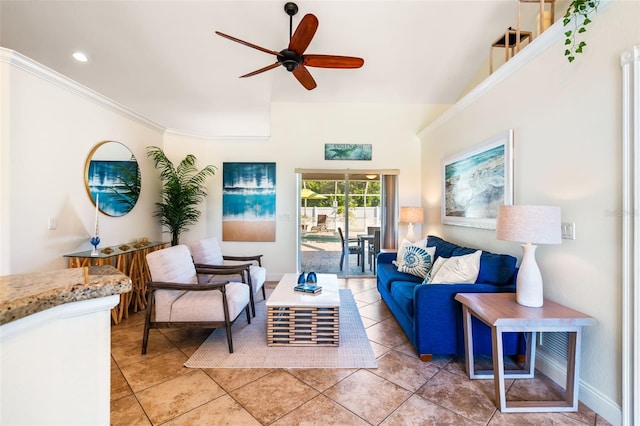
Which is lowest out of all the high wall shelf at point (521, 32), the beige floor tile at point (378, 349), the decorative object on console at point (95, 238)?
the beige floor tile at point (378, 349)

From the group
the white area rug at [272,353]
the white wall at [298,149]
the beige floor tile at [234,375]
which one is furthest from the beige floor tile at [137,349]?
the white wall at [298,149]

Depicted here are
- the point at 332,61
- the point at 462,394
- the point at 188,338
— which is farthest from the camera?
the point at 188,338

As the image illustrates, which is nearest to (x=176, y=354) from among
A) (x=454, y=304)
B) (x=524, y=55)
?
(x=454, y=304)

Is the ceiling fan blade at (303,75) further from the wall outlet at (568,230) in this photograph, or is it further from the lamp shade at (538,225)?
the wall outlet at (568,230)

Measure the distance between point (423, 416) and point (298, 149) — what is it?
13.8 ft

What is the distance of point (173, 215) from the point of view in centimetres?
442

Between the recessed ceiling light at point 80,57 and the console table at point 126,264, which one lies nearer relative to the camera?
the console table at point 126,264

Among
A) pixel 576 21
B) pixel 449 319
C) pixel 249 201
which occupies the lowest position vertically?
pixel 449 319

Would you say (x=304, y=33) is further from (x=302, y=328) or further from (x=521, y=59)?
(x=302, y=328)

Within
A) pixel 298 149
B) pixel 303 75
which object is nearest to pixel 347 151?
pixel 298 149

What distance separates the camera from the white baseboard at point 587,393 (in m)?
1.70

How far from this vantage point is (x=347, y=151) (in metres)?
5.04

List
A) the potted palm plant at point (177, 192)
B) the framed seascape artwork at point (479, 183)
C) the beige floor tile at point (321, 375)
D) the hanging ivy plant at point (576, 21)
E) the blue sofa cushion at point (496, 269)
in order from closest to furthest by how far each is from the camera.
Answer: the hanging ivy plant at point (576, 21)
the beige floor tile at point (321, 375)
the blue sofa cushion at point (496, 269)
the framed seascape artwork at point (479, 183)
the potted palm plant at point (177, 192)

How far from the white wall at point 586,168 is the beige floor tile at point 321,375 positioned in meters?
1.66
